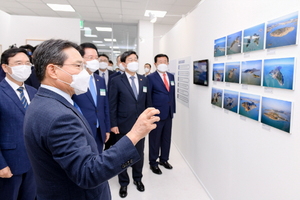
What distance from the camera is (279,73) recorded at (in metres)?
1.43

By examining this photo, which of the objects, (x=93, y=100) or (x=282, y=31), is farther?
(x=93, y=100)

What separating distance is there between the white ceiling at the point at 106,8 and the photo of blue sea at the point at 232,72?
3.83 m

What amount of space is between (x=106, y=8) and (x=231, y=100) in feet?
19.2

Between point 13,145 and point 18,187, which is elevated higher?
point 13,145

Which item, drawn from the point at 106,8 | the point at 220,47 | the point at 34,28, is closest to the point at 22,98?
the point at 220,47

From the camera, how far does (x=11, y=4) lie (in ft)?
20.9

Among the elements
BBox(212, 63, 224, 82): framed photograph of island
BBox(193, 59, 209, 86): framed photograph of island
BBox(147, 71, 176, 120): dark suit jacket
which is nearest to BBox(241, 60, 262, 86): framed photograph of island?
BBox(212, 63, 224, 82): framed photograph of island

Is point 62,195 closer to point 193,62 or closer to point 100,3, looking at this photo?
point 193,62

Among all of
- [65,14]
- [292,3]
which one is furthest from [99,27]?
[292,3]

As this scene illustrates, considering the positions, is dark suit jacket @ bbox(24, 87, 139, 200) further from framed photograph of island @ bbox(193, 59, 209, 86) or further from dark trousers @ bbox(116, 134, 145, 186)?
framed photograph of island @ bbox(193, 59, 209, 86)

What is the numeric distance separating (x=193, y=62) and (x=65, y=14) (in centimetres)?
605

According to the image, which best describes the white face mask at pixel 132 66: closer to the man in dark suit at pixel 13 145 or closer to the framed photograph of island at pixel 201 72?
the framed photograph of island at pixel 201 72

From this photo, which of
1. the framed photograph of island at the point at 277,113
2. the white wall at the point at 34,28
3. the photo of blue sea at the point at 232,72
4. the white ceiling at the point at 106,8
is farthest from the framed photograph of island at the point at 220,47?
the white wall at the point at 34,28

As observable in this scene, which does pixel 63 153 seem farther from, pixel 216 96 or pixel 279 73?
pixel 216 96
